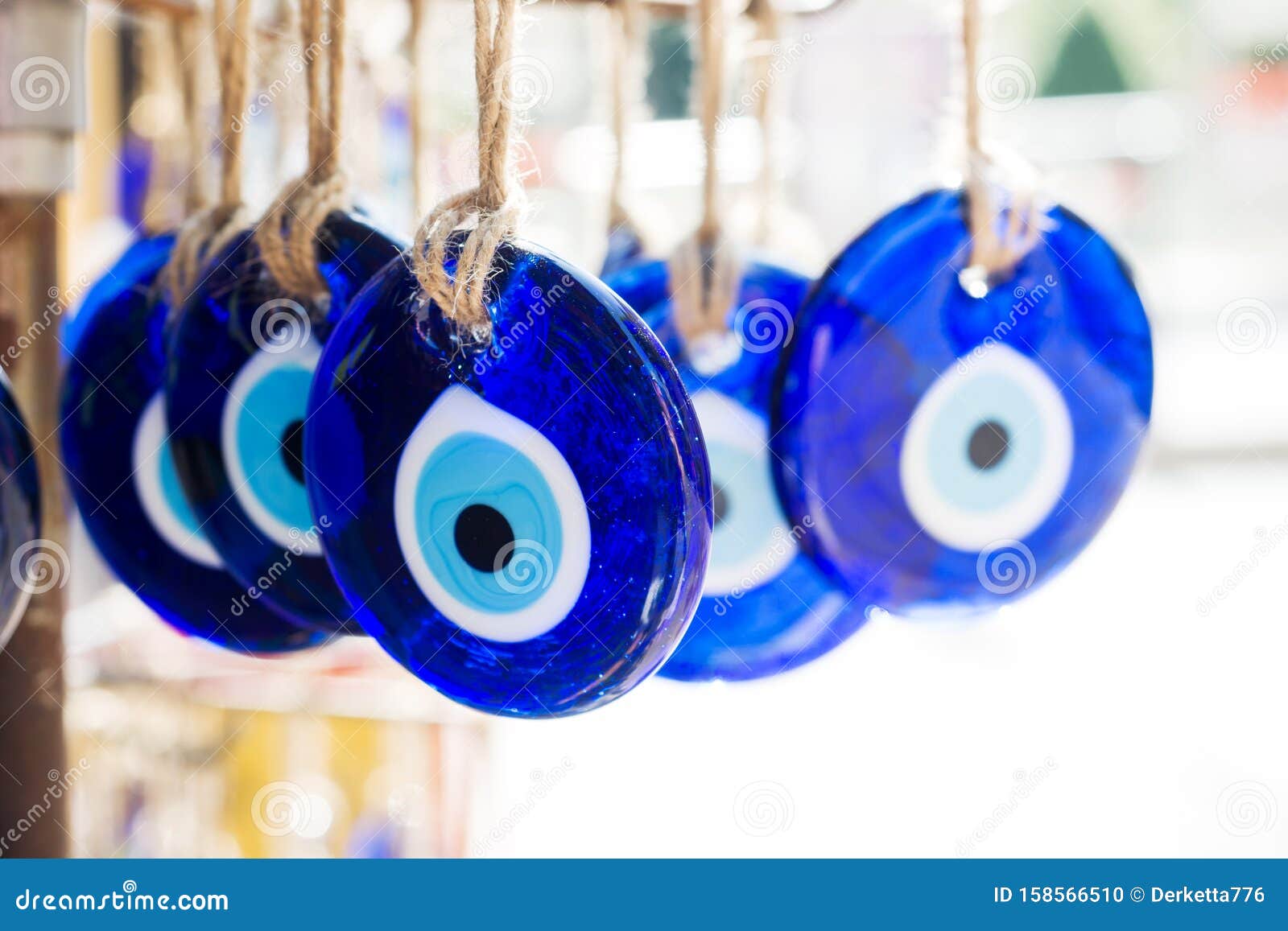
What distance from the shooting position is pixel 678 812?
2098mm

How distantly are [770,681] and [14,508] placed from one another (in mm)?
293

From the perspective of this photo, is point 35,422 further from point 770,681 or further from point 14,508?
point 770,681

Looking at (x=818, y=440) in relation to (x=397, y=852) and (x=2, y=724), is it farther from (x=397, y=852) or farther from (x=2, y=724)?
(x=397, y=852)

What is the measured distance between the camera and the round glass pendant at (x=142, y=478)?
473 mm

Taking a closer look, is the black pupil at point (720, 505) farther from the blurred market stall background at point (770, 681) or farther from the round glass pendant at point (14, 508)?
the round glass pendant at point (14, 508)

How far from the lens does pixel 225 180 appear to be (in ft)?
1.55

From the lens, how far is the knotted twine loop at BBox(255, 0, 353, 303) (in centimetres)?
42

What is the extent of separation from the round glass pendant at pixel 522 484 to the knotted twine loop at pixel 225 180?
129 millimetres

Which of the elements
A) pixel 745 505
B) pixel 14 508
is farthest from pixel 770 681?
pixel 14 508

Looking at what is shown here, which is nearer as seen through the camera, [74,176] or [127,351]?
[127,351]

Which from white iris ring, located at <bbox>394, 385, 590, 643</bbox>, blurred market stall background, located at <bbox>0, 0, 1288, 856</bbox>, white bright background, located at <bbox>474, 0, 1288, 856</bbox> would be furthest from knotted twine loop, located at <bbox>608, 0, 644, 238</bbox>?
white iris ring, located at <bbox>394, 385, 590, 643</bbox>

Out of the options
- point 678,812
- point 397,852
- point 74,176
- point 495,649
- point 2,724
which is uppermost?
point 74,176

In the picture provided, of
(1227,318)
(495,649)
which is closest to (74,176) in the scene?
(495,649)

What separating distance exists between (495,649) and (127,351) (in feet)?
0.74
